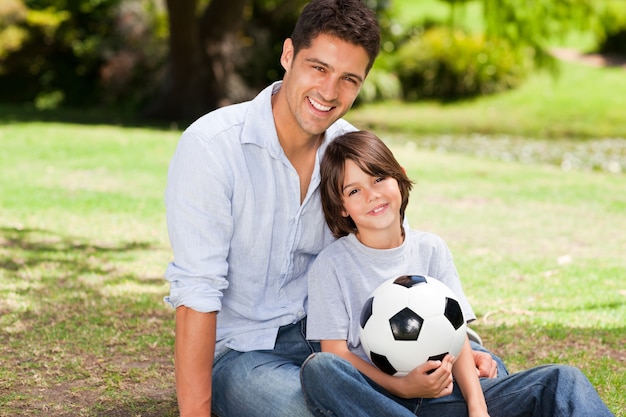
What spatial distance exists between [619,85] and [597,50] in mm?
4167

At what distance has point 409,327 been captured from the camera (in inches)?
122

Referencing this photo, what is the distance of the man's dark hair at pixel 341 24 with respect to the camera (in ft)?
10.4

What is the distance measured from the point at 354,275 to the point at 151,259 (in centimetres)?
324

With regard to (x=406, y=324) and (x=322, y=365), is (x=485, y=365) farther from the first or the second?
(x=322, y=365)

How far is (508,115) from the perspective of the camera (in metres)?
19.6

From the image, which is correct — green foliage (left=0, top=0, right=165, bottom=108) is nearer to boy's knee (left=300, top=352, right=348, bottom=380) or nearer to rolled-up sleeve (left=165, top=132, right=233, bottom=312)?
rolled-up sleeve (left=165, top=132, right=233, bottom=312)

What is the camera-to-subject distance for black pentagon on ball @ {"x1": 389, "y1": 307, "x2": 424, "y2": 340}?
10.1ft

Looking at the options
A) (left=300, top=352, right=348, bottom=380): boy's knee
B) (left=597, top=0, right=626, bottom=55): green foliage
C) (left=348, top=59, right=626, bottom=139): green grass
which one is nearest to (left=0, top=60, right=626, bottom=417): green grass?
(left=300, top=352, right=348, bottom=380): boy's knee

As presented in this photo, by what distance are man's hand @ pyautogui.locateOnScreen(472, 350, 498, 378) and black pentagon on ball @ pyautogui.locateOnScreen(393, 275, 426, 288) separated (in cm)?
43

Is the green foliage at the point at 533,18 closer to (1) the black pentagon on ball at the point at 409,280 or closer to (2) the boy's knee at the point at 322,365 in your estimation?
(1) the black pentagon on ball at the point at 409,280

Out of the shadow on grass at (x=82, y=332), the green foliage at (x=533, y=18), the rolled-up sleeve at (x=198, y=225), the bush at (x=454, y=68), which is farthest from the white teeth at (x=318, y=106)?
the bush at (x=454, y=68)

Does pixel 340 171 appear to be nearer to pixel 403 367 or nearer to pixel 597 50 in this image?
pixel 403 367

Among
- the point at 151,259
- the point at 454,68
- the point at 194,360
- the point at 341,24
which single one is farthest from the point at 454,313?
the point at 454,68

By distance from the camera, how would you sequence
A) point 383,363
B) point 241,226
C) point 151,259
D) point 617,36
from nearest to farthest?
point 383,363, point 241,226, point 151,259, point 617,36
